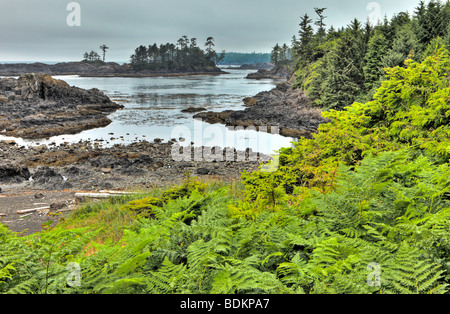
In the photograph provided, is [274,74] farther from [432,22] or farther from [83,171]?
[83,171]

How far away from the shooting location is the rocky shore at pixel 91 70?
139125mm

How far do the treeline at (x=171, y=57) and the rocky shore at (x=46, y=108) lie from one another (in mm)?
96379

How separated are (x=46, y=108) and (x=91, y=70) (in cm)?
12742

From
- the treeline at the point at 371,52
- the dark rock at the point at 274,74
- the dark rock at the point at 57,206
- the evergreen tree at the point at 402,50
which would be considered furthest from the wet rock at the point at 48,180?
the dark rock at the point at 274,74

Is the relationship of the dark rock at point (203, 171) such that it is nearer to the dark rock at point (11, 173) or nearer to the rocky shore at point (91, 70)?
the dark rock at point (11, 173)

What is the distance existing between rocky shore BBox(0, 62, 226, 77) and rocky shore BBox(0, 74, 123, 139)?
92.9 meters

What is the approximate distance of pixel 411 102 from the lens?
17.4ft

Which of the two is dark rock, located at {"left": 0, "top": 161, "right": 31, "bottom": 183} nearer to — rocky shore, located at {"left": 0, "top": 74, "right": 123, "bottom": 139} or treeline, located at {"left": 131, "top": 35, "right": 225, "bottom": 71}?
rocky shore, located at {"left": 0, "top": 74, "right": 123, "bottom": 139}

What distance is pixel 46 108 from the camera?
131 ft

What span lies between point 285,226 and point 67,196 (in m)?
11.2

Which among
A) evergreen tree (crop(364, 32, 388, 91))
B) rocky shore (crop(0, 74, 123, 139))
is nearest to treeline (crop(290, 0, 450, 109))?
evergreen tree (crop(364, 32, 388, 91))

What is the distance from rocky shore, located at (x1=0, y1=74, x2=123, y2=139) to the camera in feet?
100

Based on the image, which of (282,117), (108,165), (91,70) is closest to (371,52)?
(282,117)
